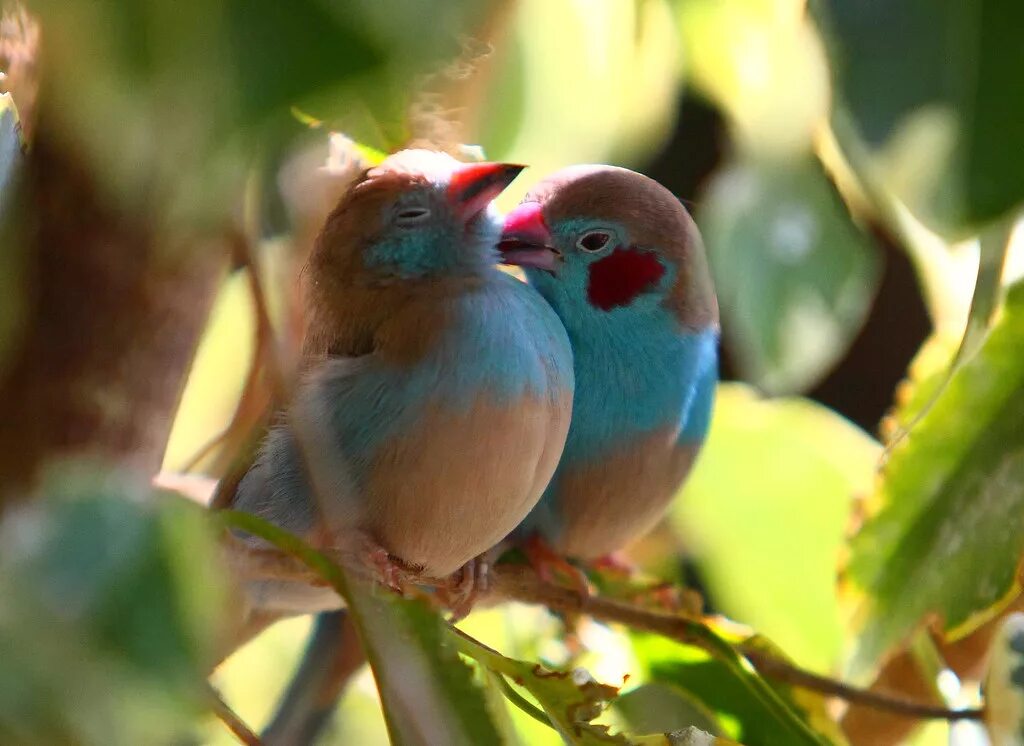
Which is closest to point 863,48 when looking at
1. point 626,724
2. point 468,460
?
point 468,460

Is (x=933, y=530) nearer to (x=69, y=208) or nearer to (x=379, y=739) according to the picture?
(x=379, y=739)

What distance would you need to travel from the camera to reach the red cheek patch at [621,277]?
0.85m

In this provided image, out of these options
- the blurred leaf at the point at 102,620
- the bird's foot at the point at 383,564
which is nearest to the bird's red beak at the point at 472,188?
the bird's foot at the point at 383,564

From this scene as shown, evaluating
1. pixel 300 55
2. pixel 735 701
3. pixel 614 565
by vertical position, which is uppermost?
pixel 300 55

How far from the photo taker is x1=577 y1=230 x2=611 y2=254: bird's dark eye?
834 mm

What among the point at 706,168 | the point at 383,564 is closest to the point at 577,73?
the point at 383,564

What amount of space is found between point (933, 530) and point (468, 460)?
35 centimetres

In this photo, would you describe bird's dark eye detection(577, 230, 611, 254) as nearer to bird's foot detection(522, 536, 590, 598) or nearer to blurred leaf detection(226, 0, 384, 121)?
bird's foot detection(522, 536, 590, 598)

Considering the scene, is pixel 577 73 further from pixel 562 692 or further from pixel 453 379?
pixel 562 692

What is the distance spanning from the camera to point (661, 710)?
850 millimetres

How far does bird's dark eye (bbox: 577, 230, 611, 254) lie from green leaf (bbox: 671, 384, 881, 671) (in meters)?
0.28

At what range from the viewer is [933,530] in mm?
790

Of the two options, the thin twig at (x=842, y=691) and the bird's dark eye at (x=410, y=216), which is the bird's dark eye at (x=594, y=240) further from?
the thin twig at (x=842, y=691)

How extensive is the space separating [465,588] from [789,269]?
334 mm
